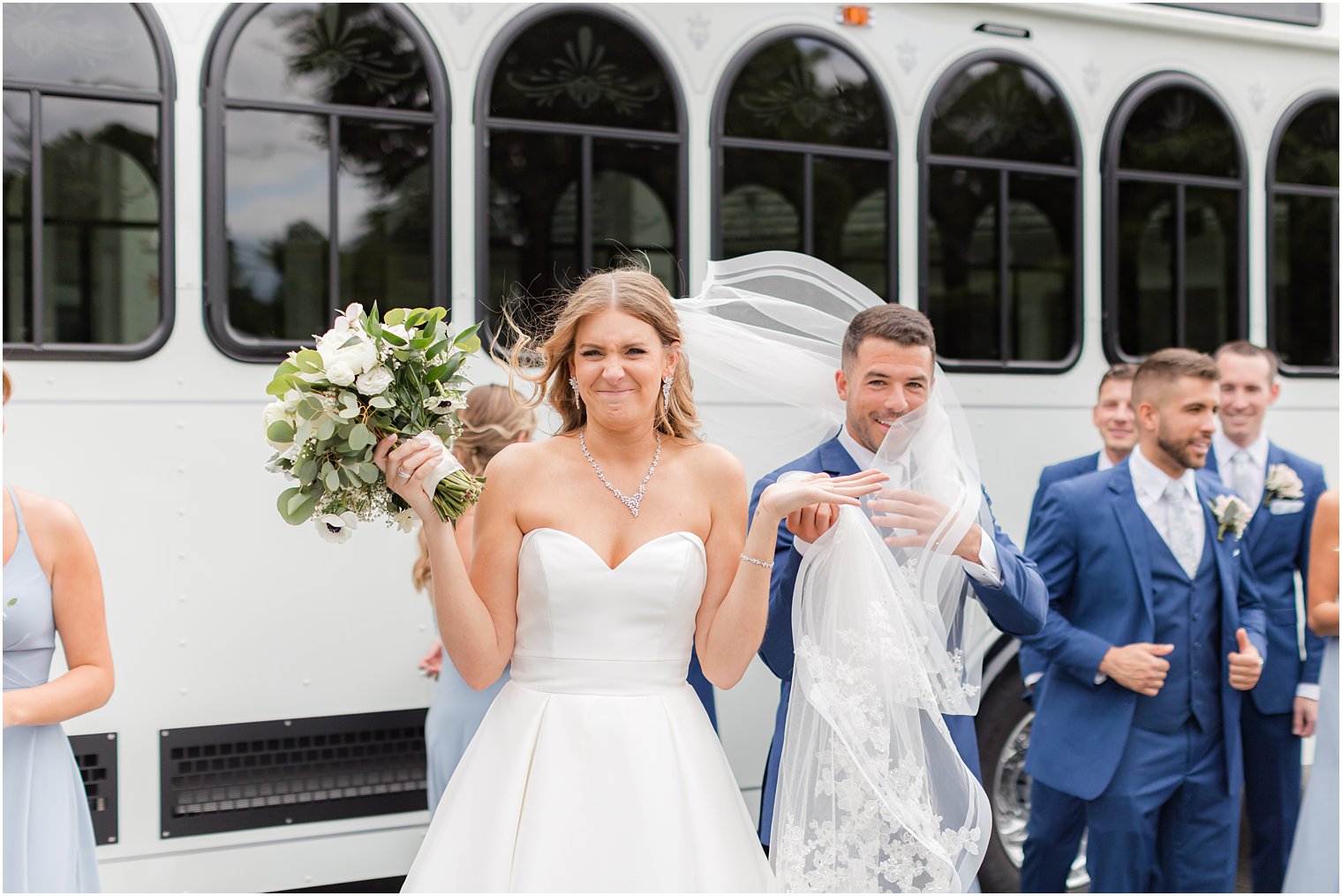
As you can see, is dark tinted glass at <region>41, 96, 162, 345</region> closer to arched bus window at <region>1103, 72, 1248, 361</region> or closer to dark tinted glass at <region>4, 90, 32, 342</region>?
dark tinted glass at <region>4, 90, 32, 342</region>

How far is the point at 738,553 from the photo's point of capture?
9.04ft

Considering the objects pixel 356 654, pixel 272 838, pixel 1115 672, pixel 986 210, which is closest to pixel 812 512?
pixel 1115 672

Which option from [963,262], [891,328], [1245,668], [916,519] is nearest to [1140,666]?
[1245,668]

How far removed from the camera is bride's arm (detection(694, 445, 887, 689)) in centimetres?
256

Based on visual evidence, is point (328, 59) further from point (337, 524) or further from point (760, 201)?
point (337, 524)

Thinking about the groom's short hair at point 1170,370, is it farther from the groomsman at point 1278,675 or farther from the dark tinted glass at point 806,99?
the dark tinted glass at point 806,99

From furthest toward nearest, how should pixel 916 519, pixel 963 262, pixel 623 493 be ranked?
pixel 963 262 → pixel 916 519 → pixel 623 493

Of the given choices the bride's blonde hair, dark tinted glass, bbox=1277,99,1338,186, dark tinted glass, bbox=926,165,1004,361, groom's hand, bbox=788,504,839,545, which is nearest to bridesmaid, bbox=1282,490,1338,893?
dark tinted glass, bbox=926,165,1004,361

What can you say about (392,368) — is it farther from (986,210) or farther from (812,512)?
(986,210)

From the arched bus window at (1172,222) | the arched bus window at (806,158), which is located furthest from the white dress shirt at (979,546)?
the arched bus window at (1172,222)

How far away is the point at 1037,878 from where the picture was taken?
409cm

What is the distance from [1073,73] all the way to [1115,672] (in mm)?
2531

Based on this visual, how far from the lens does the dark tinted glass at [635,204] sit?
163 inches

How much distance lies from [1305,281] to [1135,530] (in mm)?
2424
